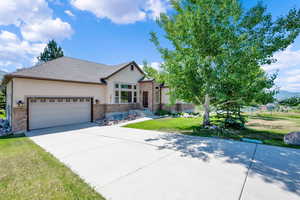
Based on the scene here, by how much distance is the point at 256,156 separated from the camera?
4.65 meters

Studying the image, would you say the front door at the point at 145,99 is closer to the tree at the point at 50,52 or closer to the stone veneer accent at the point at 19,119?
the stone veneer accent at the point at 19,119

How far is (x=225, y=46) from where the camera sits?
7.94 metres

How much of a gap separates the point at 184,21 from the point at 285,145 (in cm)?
754

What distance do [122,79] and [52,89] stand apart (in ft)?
22.0

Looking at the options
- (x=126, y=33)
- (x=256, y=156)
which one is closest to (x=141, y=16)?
(x=126, y=33)

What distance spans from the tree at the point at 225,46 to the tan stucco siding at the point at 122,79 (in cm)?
730

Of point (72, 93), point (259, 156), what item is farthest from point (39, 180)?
point (72, 93)

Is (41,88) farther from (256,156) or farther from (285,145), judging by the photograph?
(285,145)

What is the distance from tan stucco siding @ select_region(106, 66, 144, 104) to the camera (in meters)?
14.1

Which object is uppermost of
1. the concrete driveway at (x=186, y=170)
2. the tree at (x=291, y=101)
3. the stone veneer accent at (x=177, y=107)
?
the tree at (x=291, y=101)

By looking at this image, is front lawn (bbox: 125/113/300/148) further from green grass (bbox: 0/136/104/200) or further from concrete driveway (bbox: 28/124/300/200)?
green grass (bbox: 0/136/104/200)

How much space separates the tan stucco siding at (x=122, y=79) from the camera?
14.1 meters

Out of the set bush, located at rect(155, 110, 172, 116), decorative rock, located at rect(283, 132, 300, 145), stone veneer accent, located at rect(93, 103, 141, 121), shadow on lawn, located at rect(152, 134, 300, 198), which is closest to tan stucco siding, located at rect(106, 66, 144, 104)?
stone veneer accent, located at rect(93, 103, 141, 121)

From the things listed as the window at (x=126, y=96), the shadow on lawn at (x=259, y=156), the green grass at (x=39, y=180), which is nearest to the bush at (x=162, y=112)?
the window at (x=126, y=96)
